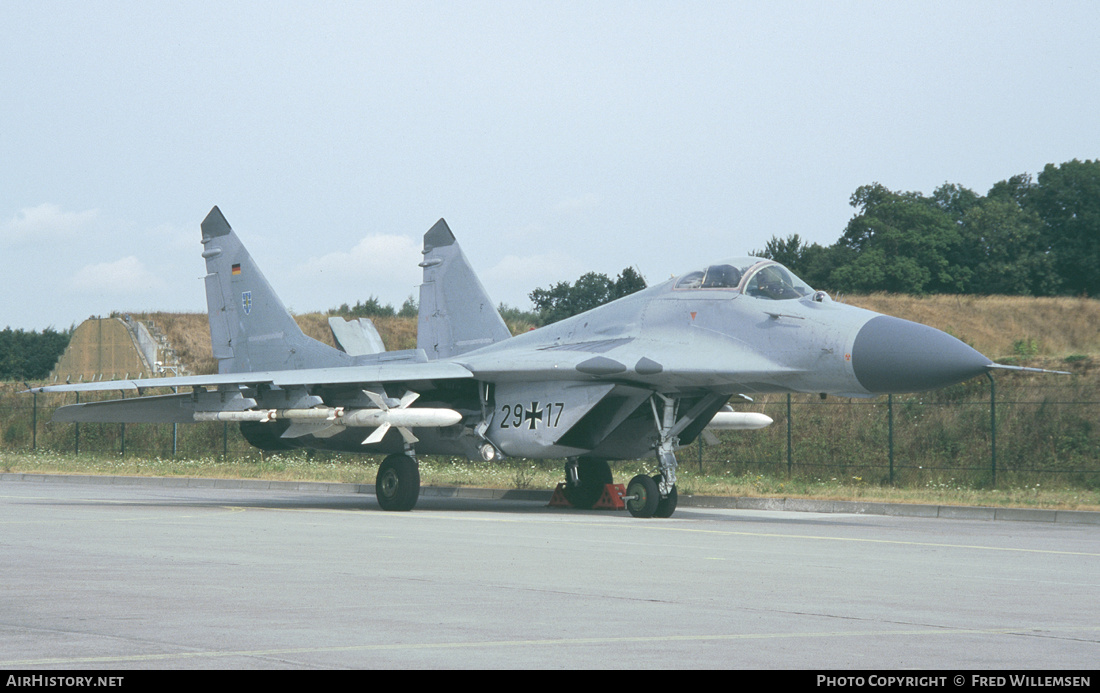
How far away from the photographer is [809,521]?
16172 millimetres

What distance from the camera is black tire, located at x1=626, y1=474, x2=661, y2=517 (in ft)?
53.0

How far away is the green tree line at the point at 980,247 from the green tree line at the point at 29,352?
5038 centimetres

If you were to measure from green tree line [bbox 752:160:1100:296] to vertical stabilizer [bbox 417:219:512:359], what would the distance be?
40873 mm

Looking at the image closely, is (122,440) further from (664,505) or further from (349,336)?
(664,505)

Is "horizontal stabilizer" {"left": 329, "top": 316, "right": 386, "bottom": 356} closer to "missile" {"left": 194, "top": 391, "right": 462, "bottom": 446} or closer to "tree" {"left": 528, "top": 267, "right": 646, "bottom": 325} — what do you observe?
"missile" {"left": 194, "top": 391, "right": 462, "bottom": 446}

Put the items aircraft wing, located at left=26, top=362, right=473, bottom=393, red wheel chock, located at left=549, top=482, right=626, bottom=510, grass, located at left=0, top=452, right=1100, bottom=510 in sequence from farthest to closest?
grass, located at left=0, top=452, right=1100, bottom=510
red wheel chock, located at left=549, top=482, right=626, bottom=510
aircraft wing, located at left=26, top=362, right=473, bottom=393

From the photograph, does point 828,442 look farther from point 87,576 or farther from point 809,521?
point 87,576

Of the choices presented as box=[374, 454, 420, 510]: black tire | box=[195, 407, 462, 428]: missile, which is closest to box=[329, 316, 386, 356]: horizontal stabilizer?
box=[195, 407, 462, 428]: missile

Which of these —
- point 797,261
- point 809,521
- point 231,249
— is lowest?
point 809,521

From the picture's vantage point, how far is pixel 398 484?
58.5 feet

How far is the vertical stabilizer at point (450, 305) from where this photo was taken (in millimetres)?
21844

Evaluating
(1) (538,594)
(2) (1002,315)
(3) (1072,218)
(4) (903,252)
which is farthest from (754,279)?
(3) (1072,218)

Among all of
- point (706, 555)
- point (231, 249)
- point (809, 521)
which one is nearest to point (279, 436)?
point (231, 249)

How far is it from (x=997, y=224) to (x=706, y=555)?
56244 mm
